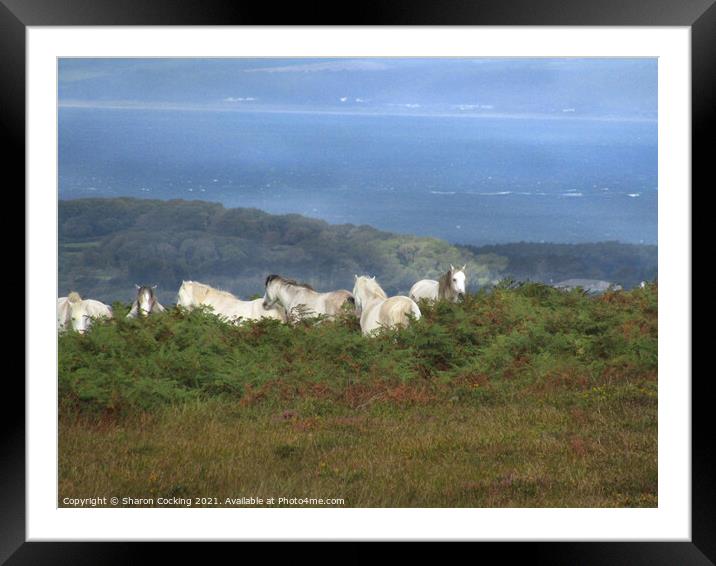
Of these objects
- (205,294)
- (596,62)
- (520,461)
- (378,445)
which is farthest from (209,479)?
(596,62)

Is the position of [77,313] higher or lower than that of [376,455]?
higher

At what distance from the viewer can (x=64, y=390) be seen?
27.2 feet

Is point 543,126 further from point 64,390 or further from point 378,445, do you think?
point 64,390

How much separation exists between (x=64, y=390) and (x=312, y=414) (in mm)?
2727

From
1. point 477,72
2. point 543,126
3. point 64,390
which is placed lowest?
point 64,390

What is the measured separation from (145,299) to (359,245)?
8.96ft

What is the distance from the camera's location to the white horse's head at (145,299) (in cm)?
936

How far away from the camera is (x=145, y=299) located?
9469mm

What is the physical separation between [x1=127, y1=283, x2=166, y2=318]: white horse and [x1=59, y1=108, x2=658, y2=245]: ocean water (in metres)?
1.15

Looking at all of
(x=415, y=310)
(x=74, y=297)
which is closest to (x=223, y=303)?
(x=74, y=297)

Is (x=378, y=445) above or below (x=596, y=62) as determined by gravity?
below

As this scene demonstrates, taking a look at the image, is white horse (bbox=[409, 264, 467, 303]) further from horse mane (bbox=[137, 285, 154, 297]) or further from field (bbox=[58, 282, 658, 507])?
horse mane (bbox=[137, 285, 154, 297])

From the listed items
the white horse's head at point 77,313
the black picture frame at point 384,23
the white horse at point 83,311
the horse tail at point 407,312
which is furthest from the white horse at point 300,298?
the black picture frame at point 384,23

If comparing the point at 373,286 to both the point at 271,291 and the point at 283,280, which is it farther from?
the point at 271,291
